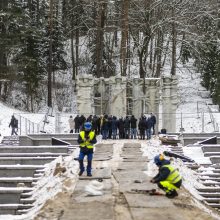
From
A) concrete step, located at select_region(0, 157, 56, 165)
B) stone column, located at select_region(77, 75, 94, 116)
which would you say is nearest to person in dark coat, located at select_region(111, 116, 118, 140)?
stone column, located at select_region(77, 75, 94, 116)

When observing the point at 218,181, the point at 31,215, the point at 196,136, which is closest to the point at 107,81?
the point at 196,136

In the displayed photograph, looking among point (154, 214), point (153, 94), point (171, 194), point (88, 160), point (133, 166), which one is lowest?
point (154, 214)

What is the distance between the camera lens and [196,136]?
26719mm

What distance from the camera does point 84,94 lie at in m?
30.2

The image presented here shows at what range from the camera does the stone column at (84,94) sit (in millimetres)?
30172

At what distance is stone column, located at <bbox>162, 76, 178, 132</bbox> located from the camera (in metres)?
30.6

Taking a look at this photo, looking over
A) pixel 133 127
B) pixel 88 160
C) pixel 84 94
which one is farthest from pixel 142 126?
pixel 88 160

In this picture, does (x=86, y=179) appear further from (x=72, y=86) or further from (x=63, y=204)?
(x=72, y=86)

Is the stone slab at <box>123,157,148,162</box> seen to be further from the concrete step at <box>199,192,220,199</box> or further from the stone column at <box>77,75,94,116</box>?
the stone column at <box>77,75,94,116</box>

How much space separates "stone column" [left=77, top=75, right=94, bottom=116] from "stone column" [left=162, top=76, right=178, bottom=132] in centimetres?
467

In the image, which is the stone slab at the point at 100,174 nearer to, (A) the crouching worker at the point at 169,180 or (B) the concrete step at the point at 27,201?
(B) the concrete step at the point at 27,201

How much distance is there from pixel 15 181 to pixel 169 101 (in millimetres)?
18240

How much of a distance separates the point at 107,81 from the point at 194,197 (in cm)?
1993

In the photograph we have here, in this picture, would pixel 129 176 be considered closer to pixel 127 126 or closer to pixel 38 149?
pixel 38 149
